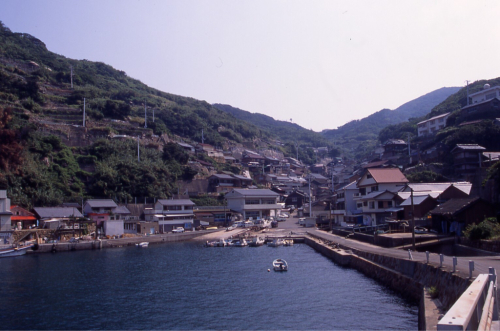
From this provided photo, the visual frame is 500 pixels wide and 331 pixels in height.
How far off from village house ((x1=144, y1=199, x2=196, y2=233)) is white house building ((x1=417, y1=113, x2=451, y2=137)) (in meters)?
50.8

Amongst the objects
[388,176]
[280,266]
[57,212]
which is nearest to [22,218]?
[57,212]

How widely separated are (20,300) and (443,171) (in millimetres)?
50027

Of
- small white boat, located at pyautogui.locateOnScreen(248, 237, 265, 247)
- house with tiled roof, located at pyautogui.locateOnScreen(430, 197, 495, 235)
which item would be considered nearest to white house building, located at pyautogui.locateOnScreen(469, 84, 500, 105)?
house with tiled roof, located at pyautogui.locateOnScreen(430, 197, 495, 235)

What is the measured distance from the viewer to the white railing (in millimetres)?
4301

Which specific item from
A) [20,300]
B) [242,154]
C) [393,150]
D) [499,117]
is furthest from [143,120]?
[499,117]

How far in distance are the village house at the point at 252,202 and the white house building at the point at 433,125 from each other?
35.9 metres

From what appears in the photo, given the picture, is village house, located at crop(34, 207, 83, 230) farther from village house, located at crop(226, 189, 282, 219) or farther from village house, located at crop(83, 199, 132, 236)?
village house, located at crop(226, 189, 282, 219)

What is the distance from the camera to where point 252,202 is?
62406 mm

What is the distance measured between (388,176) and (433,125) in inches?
1557

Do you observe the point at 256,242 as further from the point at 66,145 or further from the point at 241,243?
the point at 66,145

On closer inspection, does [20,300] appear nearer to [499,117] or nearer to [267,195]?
[267,195]

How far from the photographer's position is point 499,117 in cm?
5622

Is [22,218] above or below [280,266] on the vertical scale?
above

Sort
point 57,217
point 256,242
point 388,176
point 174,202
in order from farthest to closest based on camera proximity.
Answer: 1. point 174,202
2. point 388,176
3. point 57,217
4. point 256,242
